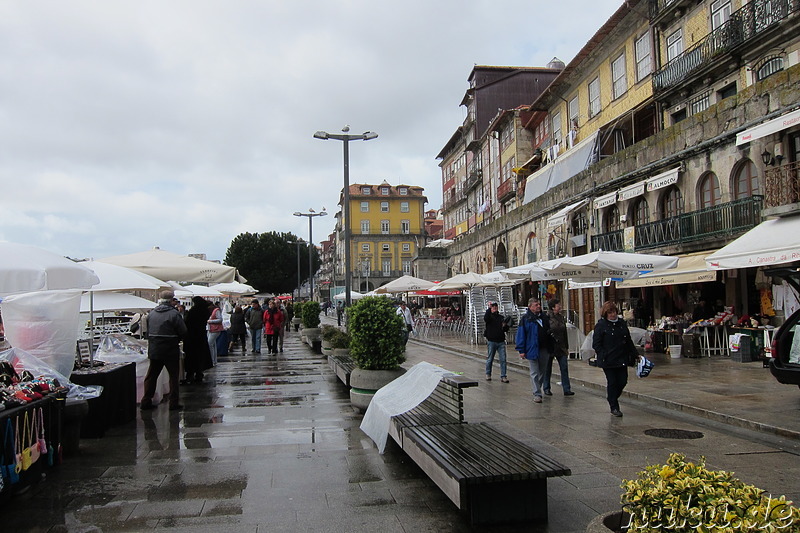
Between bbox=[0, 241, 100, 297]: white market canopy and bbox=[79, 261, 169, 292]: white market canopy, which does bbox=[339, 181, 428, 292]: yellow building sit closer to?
bbox=[79, 261, 169, 292]: white market canopy

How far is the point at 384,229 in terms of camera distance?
9538cm

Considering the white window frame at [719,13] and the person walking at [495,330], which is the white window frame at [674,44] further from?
the person walking at [495,330]

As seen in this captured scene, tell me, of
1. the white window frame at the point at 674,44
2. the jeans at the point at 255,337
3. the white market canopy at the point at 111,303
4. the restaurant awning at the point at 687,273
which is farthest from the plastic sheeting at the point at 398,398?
the white window frame at the point at 674,44

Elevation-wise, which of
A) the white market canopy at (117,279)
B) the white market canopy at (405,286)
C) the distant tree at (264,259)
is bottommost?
the white market canopy at (117,279)

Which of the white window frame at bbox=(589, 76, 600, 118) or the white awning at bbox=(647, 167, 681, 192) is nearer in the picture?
the white awning at bbox=(647, 167, 681, 192)

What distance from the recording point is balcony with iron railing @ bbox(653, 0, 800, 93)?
54.5 ft

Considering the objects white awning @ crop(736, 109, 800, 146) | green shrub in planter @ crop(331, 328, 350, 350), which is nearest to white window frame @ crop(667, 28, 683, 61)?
white awning @ crop(736, 109, 800, 146)

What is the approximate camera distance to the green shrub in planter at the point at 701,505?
225 centimetres

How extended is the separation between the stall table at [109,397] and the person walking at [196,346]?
12.3 feet

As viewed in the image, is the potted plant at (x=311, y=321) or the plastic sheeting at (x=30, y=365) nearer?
the plastic sheeting at (x=30, y=365)

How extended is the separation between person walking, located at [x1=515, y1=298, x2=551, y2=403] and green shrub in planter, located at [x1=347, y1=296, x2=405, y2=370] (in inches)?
99.1

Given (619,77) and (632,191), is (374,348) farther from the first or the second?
(619,77)

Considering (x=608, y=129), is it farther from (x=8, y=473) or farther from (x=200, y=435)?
(x=8, y=473)

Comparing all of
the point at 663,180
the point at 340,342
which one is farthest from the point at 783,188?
the point at 340,342
